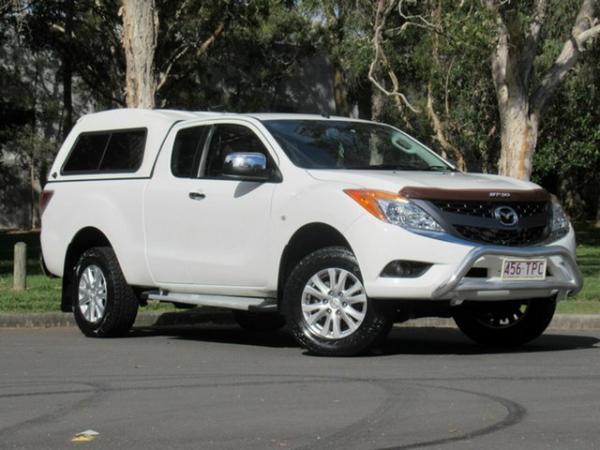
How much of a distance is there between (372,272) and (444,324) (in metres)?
3.74

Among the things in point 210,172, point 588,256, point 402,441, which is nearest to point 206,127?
point 210,172

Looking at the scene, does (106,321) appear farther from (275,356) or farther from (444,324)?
(444,324)

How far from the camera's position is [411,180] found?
1013 centimetres

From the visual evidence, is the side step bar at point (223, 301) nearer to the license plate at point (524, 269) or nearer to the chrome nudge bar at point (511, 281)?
the chrome nudge bar at point (511, 281)

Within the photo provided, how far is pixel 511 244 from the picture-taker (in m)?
10.1

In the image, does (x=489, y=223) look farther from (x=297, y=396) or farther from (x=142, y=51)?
(x=142, y=51)

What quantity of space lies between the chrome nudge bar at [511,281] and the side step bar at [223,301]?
167 cm

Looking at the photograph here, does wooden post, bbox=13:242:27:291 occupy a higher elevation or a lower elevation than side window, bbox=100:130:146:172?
lower

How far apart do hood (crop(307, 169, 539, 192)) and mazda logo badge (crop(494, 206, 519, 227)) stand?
167 millimetres

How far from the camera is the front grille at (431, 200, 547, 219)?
9.98 meters

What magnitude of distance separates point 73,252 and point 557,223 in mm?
4734

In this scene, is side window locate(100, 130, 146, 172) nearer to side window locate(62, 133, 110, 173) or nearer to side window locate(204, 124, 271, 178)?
side window locate(62, 133, 110, 173)

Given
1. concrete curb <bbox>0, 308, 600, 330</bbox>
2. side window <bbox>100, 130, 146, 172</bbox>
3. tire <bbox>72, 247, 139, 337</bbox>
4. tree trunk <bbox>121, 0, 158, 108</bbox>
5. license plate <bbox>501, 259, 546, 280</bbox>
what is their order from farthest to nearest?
tree trunk <bbox>121, 0, 158, 108</bbox>, concrete curb <bbox>0, 308, 600, 330</bbox>, side window <bbox>100, 130, 146, 172</bbox>, tire <bbox>72, 247, 139, 337</bbox>, license plate <bbox>501, 259, 546, 280</bbox>

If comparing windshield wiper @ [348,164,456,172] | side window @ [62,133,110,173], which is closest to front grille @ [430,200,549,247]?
windshield wiper @ [348,164,456,172]
